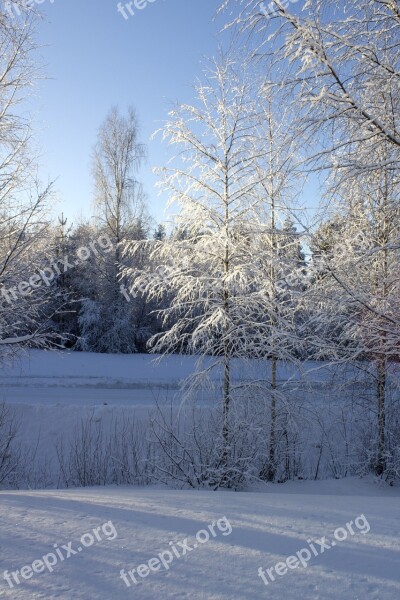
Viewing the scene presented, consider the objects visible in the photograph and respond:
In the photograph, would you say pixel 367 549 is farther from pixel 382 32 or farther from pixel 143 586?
pixel 382 32

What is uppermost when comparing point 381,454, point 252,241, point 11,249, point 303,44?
point 303,44

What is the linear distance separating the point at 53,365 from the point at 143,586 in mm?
18027

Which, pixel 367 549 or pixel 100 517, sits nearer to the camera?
pixel 367 549

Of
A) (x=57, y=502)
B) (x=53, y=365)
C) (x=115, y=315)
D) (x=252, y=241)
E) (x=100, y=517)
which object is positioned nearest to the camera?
(x=100, y=517)

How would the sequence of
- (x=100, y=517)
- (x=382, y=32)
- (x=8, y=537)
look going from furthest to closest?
(x=382, y=32)
(x=100, y=517)
(x=8, y=537)

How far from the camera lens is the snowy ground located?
2451mm

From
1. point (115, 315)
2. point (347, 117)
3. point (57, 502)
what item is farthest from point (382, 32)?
point (115, 315)

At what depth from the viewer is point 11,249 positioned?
669 centimetres

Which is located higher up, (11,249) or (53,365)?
(11,249)

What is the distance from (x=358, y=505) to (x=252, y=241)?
5.01 meters

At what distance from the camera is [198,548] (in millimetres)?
2990

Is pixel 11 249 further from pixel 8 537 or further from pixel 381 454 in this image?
pixel 381 454

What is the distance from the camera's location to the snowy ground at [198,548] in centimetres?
245

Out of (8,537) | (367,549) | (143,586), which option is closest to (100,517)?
(8,537)
